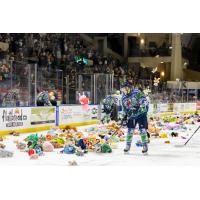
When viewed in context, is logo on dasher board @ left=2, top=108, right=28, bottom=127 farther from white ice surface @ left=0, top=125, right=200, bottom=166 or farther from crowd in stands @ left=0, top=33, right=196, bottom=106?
white ice surface @ left=0, top=125, right=200, bottom=166

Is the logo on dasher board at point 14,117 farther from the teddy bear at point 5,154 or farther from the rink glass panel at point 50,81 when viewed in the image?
the teddy bear at point 5,154

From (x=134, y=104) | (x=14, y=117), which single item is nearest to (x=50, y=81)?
(x=14, y=117)

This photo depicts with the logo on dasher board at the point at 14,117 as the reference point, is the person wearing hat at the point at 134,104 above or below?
above

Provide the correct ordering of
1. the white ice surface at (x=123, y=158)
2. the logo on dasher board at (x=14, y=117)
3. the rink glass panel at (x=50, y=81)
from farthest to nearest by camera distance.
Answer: the rink glass panel at (x=50, y=81), the logo on dasher board at (x=14, y=117), the white ice surface at (x=123, y=158)

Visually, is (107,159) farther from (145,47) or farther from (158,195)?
(145,47)

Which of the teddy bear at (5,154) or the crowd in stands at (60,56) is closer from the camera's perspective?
the teddy bear at (5,154)

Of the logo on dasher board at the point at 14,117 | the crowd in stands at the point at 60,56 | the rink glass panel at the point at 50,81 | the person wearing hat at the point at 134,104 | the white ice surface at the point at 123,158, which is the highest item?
the crowd in stands at the point at 60,56

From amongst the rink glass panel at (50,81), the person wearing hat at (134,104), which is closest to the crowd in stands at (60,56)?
the rink glass panel at (50,81)

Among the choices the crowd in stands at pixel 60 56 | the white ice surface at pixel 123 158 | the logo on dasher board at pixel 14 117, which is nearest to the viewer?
the white ice surface at pixel 123 158

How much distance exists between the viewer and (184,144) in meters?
10.6

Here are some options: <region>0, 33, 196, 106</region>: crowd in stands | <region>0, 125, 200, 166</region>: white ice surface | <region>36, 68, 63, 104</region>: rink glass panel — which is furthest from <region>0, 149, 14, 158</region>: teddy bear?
<region>36, 68, 63, 104</region>: rink glass panel

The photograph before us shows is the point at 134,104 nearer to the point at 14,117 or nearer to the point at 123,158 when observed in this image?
the point at 123,158

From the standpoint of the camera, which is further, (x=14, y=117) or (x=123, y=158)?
(x=14, y=117)

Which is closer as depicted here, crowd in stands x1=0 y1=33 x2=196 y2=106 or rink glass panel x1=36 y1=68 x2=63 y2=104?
rink glass panel x1=36 y1=68 x2=63 y2=104
